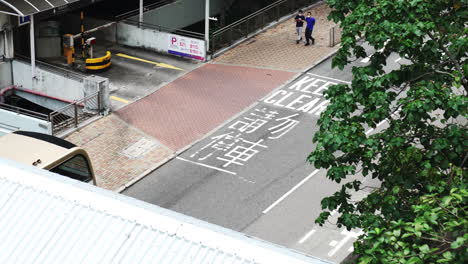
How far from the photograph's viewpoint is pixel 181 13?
4353cm

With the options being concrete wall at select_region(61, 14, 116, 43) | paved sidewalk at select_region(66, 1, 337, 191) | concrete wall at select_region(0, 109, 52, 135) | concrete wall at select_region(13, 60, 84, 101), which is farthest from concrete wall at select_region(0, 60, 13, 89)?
concrete wall at select_region(61, 14, 116, 43)

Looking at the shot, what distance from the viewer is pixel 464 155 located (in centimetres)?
1770

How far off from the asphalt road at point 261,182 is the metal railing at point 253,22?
591cm

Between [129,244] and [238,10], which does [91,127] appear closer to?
[238,10]

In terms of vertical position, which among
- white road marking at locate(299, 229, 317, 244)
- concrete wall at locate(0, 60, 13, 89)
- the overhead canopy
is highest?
the overhead canopy

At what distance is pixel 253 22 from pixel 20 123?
561 inches

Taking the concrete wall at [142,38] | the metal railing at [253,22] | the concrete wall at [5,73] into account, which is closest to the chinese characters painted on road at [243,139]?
the metal railing at [253,22]

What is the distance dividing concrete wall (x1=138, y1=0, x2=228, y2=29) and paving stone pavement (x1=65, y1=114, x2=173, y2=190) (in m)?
9.56

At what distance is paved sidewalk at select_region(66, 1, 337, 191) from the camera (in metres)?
31.0

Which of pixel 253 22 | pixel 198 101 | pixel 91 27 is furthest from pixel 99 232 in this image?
pixel 253 22

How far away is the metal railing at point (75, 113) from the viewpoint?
32188 millimetres

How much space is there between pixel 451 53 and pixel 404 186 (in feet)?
10.2

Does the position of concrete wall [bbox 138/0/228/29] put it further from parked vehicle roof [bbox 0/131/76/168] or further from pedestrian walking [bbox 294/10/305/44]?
parked vehicle roof [bbox 0/131/76/168]

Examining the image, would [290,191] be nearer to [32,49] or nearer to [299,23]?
[32,49]
